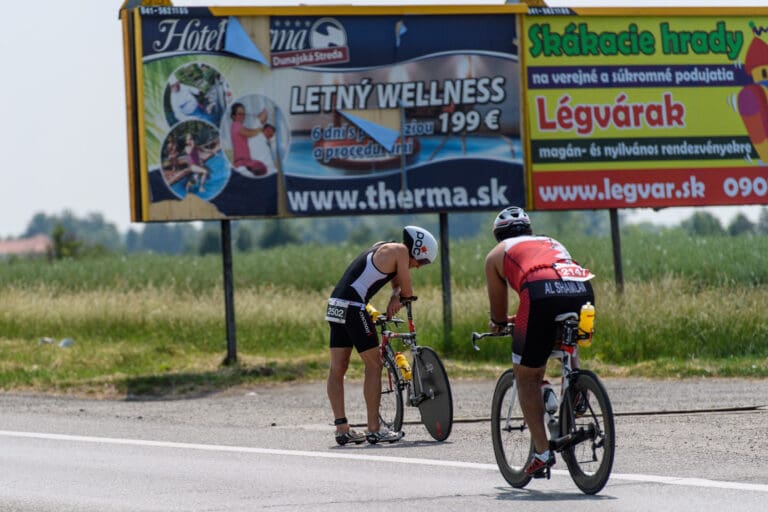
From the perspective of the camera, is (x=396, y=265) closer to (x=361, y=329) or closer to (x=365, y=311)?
(x=365, y=311)

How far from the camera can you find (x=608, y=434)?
27.1ft

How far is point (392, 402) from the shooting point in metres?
12.3

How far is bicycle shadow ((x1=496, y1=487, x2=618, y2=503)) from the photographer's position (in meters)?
8.50

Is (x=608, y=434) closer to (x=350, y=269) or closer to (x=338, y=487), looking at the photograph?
(x=338, y=487)

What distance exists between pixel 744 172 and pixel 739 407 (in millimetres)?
8682

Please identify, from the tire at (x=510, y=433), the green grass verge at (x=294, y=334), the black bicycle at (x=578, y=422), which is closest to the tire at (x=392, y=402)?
the tire at (x=510, y=433)

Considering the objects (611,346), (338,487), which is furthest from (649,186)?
(338,487)

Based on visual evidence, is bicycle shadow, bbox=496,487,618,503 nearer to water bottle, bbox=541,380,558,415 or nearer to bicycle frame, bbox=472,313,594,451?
bicycle frame, bbox=472,313,594,451

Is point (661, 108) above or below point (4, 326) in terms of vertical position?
above

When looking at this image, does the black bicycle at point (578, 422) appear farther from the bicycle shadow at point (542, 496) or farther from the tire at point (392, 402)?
the tire at point (392, 402)

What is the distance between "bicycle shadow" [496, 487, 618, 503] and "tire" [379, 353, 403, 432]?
3.12 meters

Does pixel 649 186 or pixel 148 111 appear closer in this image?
pixel 148 111

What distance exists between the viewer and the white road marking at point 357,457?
→ 29.1ft

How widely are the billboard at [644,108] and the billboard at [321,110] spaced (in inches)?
20.8
